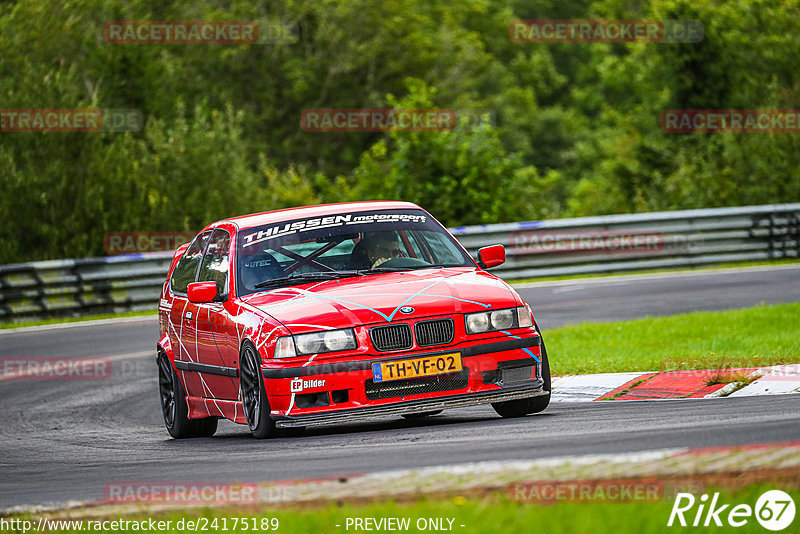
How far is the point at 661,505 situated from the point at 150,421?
7.78 meters

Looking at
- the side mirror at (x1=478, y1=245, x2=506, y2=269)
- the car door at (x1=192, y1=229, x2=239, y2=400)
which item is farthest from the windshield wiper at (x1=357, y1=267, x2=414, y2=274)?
the car door at (x1=192, y1=229, x2=239, y2=400)

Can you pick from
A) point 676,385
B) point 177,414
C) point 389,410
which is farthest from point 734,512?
point 177,414

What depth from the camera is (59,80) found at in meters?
27.0

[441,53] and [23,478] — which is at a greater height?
[23,478]

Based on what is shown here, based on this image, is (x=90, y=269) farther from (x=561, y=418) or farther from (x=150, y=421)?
(x=561, y=418)

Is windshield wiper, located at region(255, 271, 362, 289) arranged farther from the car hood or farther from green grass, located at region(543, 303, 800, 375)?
green grass, located at region(543, 303, 800, 375)

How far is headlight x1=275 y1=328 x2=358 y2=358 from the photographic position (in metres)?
8.52

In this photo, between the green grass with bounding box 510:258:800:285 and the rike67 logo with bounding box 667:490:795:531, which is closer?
the rike67 logo with bounding box 667:490:795:531

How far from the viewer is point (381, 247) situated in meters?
9.88

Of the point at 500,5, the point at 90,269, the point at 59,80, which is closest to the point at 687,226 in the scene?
the point at 90,269

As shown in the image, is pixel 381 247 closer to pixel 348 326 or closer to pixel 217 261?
pixel 217 261

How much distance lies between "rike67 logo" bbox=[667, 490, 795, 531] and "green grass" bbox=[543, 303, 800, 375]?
20.2 feet

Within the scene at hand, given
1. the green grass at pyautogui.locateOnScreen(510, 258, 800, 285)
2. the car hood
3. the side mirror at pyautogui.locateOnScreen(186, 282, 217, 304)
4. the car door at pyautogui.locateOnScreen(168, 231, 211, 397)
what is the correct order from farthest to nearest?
1. the green grass at pyautogui.locateOnScreen(510, 258, 800, 285)
2. the car door at pyautogui.locateOnScreen(168, 231, 211, 397)
3. the side mirror at pyautogui.locateOnScreen(186, 282, 217, 304)
4. the car hood

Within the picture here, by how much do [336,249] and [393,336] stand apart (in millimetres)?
1438
